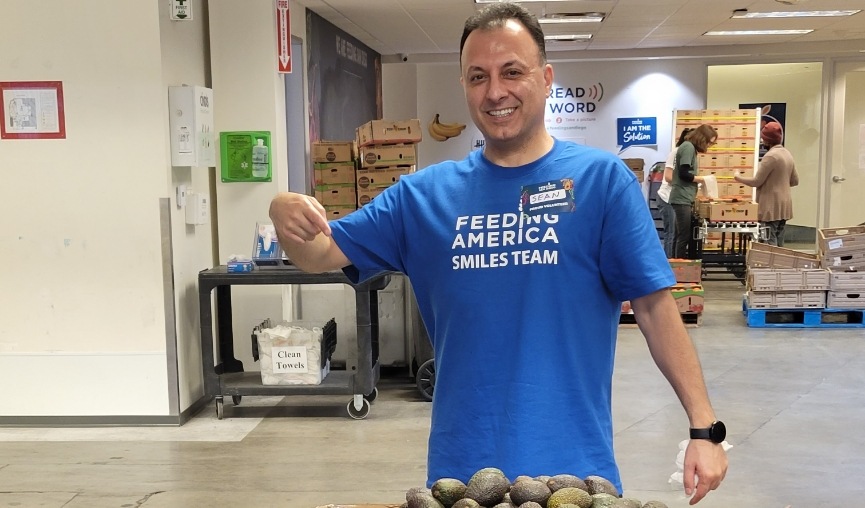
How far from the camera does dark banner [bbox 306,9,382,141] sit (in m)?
8.67

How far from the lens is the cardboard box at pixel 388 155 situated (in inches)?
291

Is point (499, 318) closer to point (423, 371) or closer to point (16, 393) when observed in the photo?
point (423, 371)

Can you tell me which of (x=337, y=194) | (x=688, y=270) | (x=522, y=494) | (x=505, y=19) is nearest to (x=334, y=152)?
(x=337, y=194)

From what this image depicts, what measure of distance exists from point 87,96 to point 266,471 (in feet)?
8.05

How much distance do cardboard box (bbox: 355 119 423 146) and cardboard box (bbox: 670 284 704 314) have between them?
2.84m

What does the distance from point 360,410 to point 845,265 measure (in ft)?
16.0

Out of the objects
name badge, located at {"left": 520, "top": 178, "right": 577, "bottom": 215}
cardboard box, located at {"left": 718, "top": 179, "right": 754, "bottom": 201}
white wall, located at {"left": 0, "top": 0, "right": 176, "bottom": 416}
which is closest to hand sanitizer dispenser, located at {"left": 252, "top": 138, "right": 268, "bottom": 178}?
white wall, located at {"left": 0, "top": 0, "right": 176, "bottom": 416}

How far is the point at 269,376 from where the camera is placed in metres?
5.41

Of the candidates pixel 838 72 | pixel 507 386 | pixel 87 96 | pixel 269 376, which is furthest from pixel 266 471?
pixel 838 72

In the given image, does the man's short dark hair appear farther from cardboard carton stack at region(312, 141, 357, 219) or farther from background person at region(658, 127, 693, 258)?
background person at region(658, 127, 693, 258)

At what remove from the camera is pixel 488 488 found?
154cm

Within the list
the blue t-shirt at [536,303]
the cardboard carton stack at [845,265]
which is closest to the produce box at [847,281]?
the cardboard carton stack at [845,265]

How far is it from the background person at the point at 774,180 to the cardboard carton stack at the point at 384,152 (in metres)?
4.43

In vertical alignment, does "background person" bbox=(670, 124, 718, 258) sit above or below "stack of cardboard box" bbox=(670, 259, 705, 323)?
above
